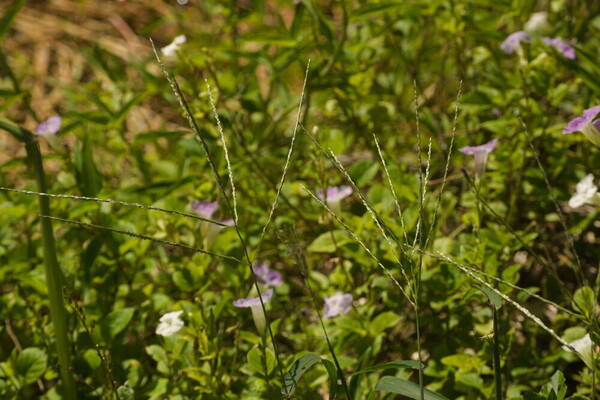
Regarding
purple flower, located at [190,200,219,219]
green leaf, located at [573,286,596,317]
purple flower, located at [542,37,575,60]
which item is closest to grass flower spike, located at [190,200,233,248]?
purple flower, located at [190,200,219,219]

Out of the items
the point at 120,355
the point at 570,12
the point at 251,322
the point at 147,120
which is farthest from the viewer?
the point at 147,120

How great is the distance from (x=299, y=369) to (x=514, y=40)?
101cm

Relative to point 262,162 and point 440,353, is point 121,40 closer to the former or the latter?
point 262,162

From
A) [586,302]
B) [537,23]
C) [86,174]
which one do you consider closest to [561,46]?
[537,23]

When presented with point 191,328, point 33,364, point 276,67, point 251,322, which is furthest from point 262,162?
point 33,364

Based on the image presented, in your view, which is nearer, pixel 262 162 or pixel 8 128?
pixel 8 128

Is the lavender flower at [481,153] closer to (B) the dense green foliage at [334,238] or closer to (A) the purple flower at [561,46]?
(B) the dense green foliage at [334,238]

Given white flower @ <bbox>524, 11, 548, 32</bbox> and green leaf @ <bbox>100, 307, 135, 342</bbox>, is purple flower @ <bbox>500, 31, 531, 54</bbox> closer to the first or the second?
white flower @ <bbox>524, 11, 548, 32</bbox>

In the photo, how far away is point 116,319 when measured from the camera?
1403 mm

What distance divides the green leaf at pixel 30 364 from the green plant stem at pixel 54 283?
8 centimetres

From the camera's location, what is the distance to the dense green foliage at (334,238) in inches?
52.4

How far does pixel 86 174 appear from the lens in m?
1.56

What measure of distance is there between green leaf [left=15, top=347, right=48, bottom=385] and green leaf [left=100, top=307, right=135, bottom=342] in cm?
12

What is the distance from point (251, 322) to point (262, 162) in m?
0.43
